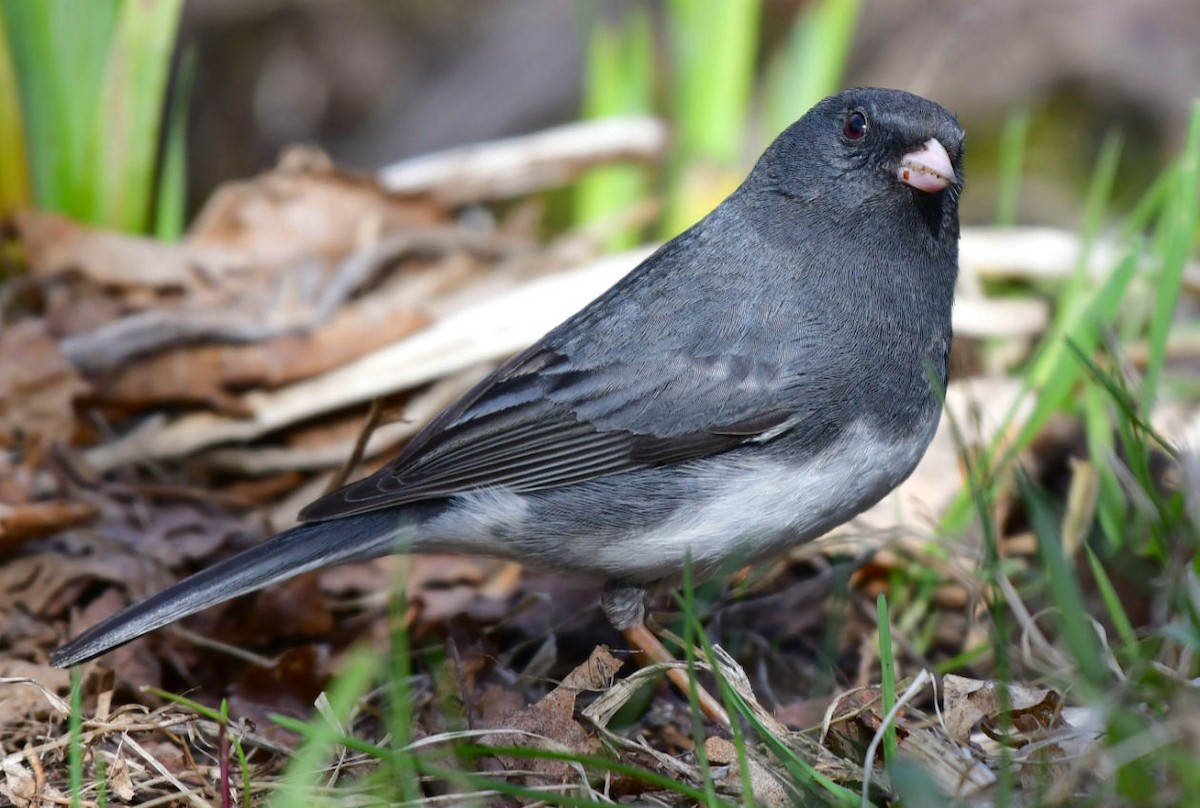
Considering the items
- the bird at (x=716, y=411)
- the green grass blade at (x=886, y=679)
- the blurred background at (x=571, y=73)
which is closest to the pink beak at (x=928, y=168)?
the bird at (x=716, y=411)

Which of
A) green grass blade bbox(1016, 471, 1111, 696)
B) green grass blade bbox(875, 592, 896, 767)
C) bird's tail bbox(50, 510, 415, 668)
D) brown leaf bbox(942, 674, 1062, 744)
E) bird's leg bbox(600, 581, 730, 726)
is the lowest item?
bird's leg bbox(600, 581, 730, 726)

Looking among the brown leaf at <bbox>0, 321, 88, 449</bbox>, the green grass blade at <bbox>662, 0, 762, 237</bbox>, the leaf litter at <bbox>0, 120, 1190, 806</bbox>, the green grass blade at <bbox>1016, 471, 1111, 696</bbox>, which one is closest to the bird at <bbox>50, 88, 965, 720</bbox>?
the leaf litter at <bbox>0, 120, 1190, 806</bbox>

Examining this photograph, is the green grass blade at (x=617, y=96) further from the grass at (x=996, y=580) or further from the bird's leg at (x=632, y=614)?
the bird's leg at (x=632, y=614)

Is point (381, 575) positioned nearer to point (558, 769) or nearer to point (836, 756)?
point (558, 769)

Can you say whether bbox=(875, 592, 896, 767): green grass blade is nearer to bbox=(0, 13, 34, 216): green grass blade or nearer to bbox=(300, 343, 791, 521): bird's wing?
bbox=(300, 343, 791, 521): bird's wing

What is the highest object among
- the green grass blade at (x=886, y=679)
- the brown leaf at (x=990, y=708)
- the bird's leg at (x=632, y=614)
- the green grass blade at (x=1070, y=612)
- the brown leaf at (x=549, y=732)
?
the green grass blade at (x=1070, y=612)

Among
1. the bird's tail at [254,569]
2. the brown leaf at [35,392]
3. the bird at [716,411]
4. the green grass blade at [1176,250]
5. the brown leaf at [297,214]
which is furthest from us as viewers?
the brown leaf at [297,214]

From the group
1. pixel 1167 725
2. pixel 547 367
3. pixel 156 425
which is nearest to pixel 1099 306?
pixel 547 367

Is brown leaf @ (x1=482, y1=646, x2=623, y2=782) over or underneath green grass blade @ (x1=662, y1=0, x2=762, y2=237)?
underneath
